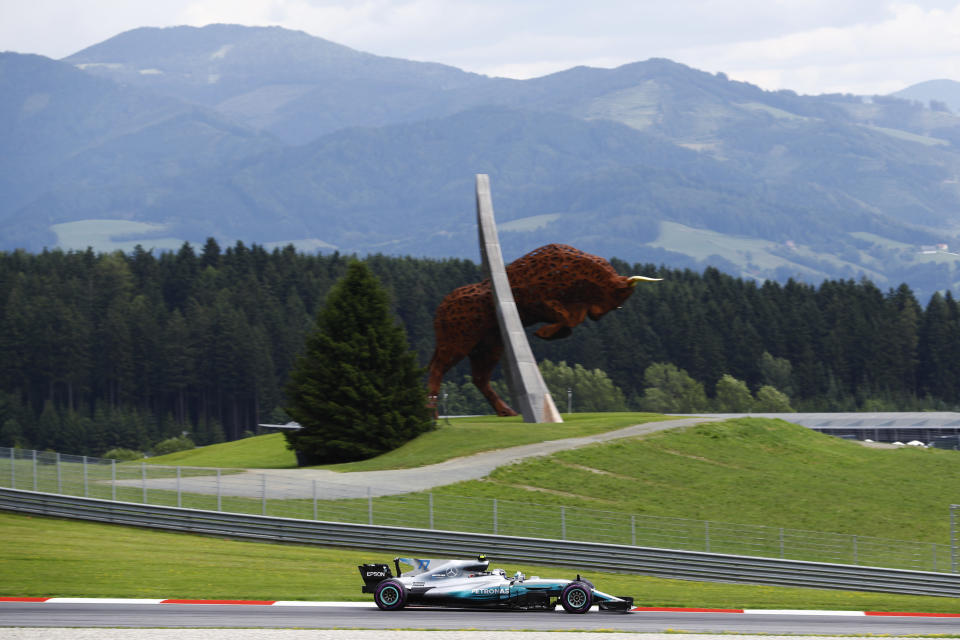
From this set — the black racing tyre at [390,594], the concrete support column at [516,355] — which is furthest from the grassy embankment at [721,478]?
the black racing tyre at [390,594]

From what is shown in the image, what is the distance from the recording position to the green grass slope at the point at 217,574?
28.7 m

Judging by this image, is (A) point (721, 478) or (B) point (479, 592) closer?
(B) point (479, 592)

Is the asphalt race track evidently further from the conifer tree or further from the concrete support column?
the concrete support column

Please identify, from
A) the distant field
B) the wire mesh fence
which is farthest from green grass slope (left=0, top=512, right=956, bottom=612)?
the distant field

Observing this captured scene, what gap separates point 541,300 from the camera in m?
57.1

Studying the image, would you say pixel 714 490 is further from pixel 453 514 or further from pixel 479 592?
pixel 479 592

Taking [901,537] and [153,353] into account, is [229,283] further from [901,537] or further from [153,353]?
[901,537]

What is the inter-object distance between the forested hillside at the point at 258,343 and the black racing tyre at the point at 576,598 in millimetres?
112177

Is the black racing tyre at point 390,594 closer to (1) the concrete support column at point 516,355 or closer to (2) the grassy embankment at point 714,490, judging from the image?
(2) the grassy embankment at point 714,490

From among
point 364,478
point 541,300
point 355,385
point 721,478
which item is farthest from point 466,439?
point 721,478

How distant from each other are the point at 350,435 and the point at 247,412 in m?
98.7

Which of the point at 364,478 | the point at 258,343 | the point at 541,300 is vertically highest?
the point at 541,300

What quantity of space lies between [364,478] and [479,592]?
18692mm

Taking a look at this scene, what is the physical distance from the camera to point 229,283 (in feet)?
525
